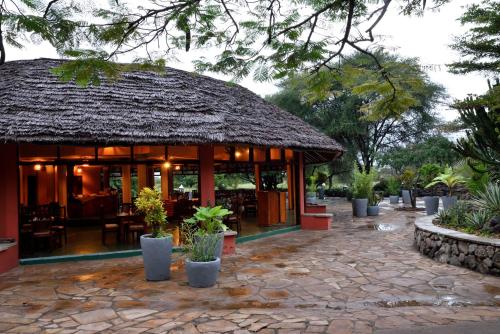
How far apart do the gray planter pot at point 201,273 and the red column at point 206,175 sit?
3550 mm

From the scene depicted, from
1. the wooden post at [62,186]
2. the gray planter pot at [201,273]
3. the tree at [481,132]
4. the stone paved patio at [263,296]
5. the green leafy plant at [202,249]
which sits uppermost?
the tree at [481,132]

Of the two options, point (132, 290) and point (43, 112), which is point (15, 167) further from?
point (132, 290)

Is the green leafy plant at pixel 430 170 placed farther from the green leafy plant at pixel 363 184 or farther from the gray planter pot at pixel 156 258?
the gray planter pot at pixel 156 258

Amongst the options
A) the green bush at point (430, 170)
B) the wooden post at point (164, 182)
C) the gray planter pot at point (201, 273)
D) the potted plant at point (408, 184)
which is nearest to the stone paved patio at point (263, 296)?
the gray planter pot at point (201, 273)

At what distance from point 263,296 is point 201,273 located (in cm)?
99

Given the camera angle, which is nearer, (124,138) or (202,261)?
(202,261)

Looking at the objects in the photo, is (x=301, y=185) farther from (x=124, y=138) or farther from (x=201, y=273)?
(x=201, y=273)

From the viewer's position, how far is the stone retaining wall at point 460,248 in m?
6.41

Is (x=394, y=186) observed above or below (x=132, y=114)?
below

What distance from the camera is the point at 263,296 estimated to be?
18.4ft

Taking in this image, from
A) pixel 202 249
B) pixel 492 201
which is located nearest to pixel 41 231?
pixel 202 249

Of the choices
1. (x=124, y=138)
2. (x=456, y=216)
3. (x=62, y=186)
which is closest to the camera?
(x=124, y=138)

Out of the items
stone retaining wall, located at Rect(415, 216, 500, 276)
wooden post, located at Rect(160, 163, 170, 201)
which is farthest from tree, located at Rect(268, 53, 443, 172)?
stone retaining wall, located at Rect(415, 216, 500, 276)

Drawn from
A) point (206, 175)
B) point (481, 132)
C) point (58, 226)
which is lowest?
point (58, 226)
